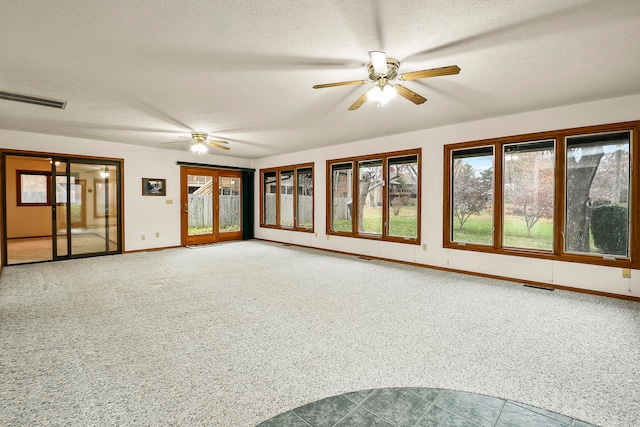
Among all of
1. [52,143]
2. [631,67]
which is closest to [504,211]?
[631,67]

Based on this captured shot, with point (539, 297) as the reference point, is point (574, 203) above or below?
above

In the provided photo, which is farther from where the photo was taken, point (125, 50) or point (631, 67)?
point (631, 67)

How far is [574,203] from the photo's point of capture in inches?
169

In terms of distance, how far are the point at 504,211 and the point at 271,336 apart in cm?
419

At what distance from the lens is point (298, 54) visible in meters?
2.73

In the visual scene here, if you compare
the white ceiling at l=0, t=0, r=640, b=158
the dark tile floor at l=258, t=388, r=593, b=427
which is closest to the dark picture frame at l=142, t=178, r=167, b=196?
the white ceiling at l=0, t=0, r=640, b=158

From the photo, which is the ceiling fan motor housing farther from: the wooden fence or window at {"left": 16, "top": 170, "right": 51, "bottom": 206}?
window at {"left": 16, "top": 170, "right": 51, "bottom": 206}

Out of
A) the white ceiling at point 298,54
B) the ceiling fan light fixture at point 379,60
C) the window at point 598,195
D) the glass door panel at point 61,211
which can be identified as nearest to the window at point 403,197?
the white ceiling at point 298,54

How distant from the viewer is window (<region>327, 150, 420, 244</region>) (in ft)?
19.6

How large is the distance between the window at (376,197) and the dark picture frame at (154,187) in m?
4.10

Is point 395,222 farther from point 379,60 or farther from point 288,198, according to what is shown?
point 379,60

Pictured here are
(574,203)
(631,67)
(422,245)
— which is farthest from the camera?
(422,245)

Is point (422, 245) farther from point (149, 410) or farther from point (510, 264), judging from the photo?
point (149, 410)

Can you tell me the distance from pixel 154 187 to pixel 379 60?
6.68m
